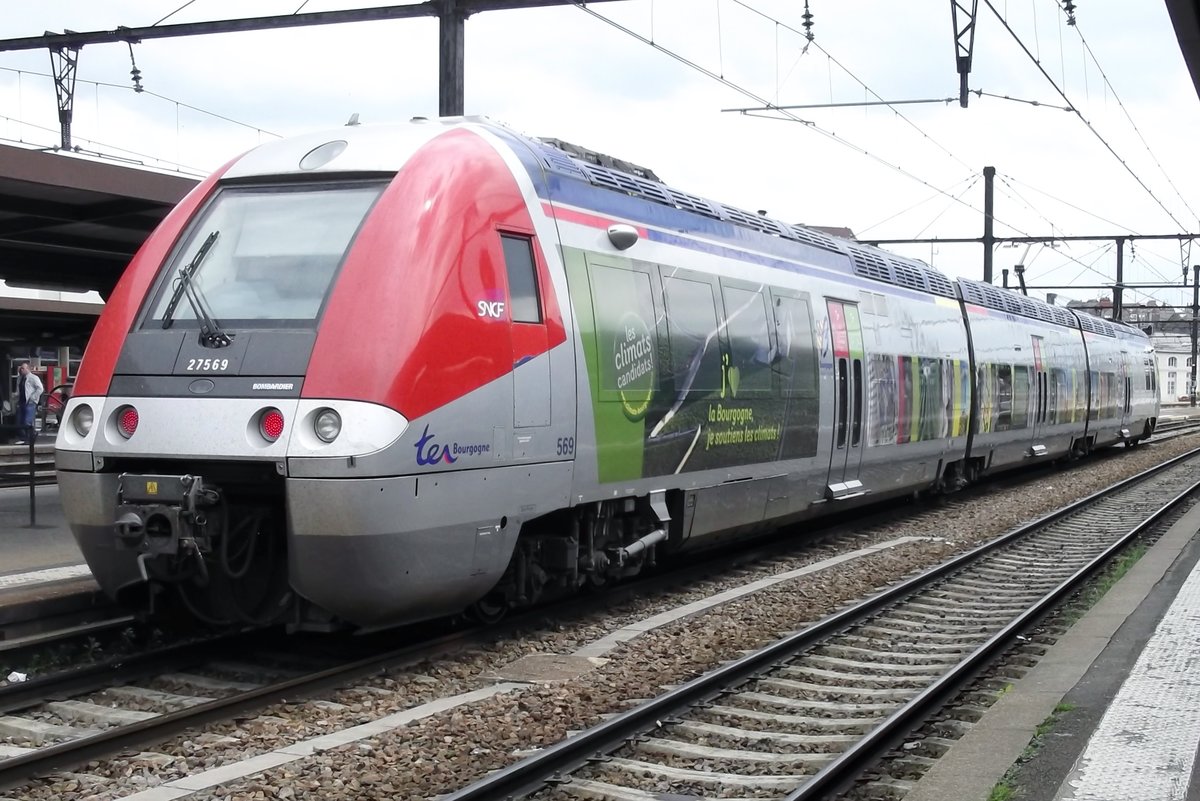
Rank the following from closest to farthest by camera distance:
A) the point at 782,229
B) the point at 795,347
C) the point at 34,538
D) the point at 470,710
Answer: the point at 470,710 → the point at 34,538 → the point at 795,347 → the point at 782,229

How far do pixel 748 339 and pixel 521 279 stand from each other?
340cm

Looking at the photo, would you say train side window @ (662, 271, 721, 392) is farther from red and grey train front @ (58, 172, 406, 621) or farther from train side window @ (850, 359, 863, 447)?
train side window @ (850, 359, 863, 447)

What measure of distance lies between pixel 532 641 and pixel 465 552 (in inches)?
49.0

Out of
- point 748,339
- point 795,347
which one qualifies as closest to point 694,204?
point 748,339

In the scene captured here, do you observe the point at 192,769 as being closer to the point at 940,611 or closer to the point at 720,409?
the point at 720,409

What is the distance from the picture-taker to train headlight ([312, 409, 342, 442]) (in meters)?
6.68

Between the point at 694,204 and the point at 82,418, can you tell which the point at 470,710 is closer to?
the point at 82,418

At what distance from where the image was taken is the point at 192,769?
18.0 ft

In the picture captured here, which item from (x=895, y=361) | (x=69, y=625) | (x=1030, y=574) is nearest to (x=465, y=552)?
(x=69, y=625)

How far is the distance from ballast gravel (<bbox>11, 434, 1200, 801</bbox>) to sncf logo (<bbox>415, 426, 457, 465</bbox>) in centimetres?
124

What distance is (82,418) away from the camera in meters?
7.40

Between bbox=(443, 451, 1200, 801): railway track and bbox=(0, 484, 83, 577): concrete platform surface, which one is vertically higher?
bbox=(0, 484, 83, 577): concrete platform surface

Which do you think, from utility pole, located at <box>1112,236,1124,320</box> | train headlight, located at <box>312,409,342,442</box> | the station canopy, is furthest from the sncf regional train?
utility pole, located at <box>1112,236,1124,320</box>

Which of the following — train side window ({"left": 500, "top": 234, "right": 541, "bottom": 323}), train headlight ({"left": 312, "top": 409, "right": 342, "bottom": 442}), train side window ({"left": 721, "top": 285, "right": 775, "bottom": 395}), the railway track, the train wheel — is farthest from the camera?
train side window ({"left": 721, "top": 285, "right": 775, "bottom": 395})
